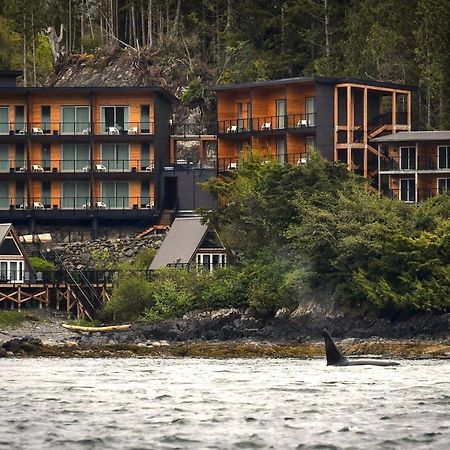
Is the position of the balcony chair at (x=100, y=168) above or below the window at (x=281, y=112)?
below

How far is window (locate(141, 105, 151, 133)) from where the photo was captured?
106 metres

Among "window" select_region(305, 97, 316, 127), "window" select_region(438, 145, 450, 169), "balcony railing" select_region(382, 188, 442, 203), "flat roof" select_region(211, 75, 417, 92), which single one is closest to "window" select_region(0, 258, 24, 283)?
"window" select_region(305, 97, 316, 127)

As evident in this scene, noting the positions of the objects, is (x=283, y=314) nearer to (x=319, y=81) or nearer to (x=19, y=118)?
(x=319, y=81)

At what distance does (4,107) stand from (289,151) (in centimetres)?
1718

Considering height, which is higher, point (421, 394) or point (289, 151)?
point (289, 151)

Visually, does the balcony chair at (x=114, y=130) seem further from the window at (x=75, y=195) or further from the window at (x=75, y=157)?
the window at (x=75, y=195)

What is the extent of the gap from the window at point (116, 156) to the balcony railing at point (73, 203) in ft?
5.97

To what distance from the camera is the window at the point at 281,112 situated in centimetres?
10131

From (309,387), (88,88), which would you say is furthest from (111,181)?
(309,387)

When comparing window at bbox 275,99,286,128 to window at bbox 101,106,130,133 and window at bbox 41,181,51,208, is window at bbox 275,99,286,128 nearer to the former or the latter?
window at bbox 101,106,130,133

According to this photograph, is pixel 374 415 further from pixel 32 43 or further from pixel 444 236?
pixel 32 43

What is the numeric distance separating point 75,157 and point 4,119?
15.4 feet

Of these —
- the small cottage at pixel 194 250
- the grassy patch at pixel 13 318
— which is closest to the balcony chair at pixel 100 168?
the small cottage at pixel 194 250

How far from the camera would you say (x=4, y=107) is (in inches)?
4163
